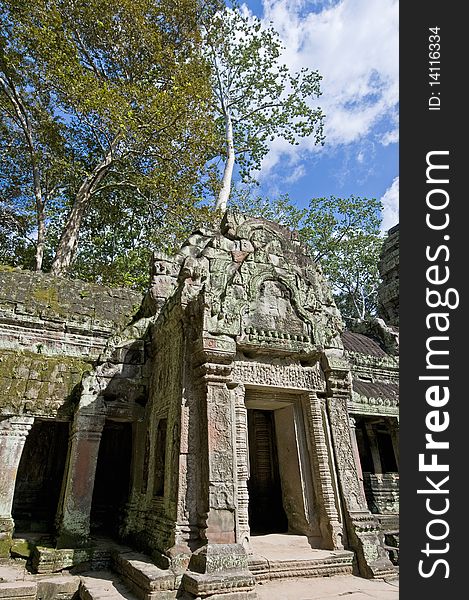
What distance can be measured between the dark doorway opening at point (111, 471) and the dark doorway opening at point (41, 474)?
3.45 feet

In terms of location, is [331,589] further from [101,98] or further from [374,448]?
[101,98]

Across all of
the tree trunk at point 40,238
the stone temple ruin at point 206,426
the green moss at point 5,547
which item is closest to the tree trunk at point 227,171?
the tree trunk at point 40,238

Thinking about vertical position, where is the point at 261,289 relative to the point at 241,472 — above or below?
above

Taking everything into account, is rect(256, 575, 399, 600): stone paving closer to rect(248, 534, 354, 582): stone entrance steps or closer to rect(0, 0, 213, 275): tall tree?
rect(248, 534, 354, 582): stone entrance steps

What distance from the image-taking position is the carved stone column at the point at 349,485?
6.32 metres

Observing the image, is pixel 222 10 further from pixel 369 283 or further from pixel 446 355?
pixel 446 355

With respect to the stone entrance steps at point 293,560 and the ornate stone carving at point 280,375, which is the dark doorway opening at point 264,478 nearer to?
the stone entrance steps at point 293,560

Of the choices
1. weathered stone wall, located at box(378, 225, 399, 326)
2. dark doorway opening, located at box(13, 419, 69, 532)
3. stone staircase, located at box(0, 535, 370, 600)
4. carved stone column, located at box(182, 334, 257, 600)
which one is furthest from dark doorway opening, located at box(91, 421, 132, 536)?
weathered stone wall, located at box(378, 225, 399, 326)

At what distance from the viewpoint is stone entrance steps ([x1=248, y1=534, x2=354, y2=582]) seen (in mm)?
5707

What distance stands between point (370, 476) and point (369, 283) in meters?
21.9

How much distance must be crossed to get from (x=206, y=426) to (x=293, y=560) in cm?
219

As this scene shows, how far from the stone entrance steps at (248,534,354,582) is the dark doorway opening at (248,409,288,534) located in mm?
2644

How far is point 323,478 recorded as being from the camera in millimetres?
6859

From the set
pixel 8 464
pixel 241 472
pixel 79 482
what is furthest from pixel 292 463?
pixel 8 464
